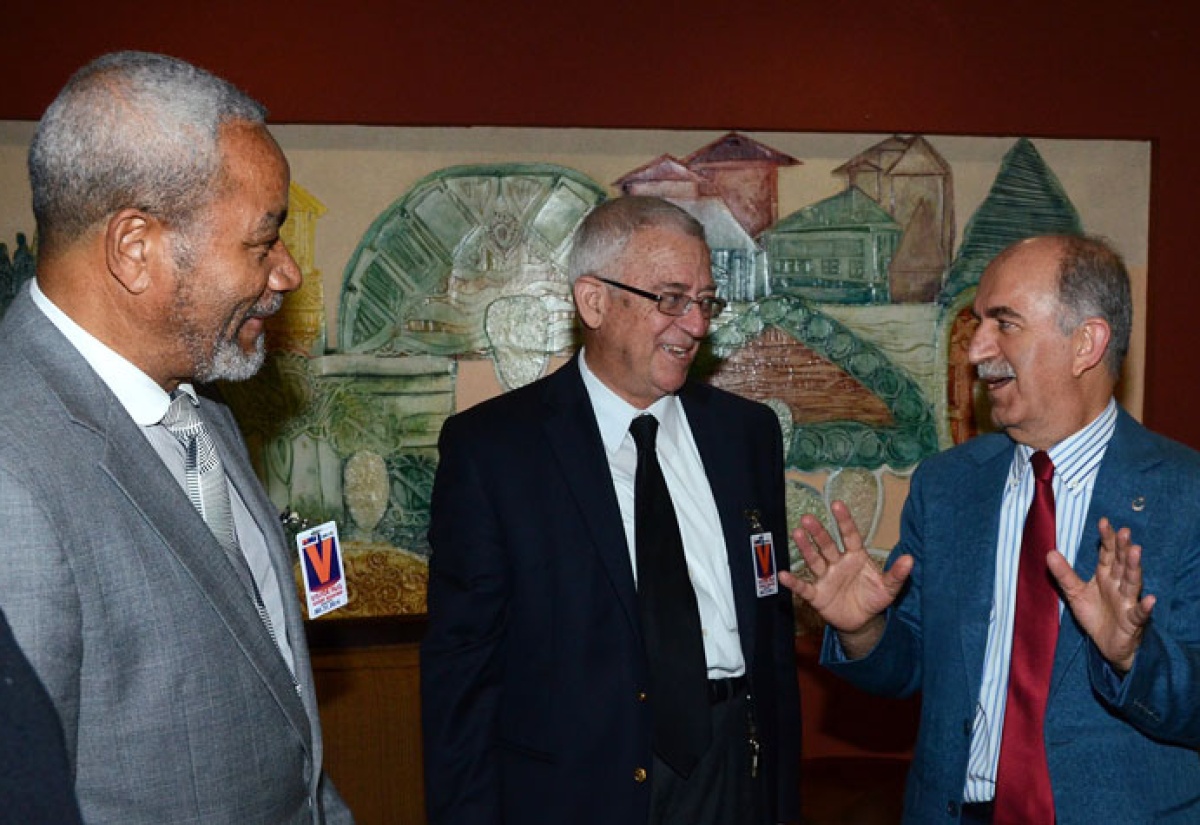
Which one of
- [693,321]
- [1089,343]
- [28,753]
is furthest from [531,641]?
[28,753]

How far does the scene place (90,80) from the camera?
146cm

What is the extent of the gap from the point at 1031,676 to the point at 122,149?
6.17 feet

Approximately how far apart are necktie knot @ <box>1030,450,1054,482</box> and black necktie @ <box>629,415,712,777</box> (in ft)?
2.56

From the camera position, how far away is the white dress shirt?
2.53m

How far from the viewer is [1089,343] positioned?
2312 mm

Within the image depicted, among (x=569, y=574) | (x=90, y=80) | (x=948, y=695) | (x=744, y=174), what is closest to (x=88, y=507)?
(x=90, y=80)

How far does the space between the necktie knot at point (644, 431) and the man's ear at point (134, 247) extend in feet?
4.32

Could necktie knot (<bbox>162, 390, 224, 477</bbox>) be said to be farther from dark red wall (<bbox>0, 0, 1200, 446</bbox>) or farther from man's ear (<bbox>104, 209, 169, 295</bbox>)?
dark red wall (<bbox>0, 0, 1200, 446</bbox>)

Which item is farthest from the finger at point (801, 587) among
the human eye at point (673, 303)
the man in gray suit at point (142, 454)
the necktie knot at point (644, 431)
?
the man in gray suit at point (142, 454)

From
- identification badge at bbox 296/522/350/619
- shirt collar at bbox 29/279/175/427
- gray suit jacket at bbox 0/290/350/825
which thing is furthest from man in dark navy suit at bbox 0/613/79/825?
identification badge at bbox 296/522/350/619

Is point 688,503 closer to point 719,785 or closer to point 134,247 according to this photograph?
point 719,785

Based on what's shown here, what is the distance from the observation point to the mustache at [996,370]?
2.35 m

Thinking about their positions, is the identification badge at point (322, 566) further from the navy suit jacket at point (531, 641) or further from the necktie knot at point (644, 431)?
the necktie knot at point (644, 431)

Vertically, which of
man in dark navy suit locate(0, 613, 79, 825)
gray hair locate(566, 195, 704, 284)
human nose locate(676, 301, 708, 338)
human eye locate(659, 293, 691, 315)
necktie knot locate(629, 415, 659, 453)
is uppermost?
gray hair locate(566, 195, 704, 284)
